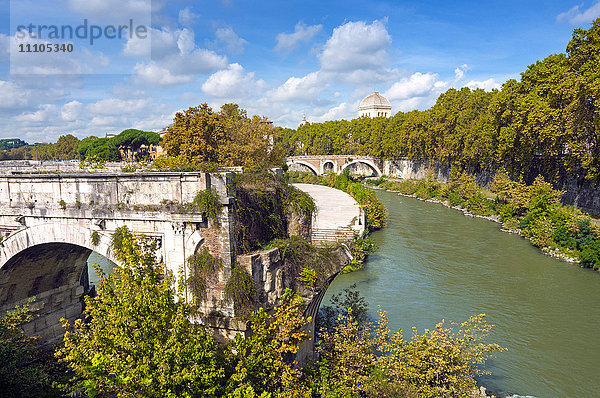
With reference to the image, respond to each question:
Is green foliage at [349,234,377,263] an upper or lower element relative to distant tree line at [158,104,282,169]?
lower

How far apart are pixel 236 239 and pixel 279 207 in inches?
84.3

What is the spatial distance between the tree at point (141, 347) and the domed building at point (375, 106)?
120m

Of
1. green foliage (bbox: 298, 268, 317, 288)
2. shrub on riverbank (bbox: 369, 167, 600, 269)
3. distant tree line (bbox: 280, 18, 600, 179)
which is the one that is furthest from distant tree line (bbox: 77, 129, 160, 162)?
green foliage (bbox: 298, 268, 317, 288)

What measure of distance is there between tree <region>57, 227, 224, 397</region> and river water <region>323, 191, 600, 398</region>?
9290 mm

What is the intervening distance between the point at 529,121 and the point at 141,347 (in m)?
28.9

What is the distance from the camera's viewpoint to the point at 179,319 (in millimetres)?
5738

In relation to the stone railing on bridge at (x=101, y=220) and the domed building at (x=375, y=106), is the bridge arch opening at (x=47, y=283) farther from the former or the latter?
the domed building at (x=375, y=106)

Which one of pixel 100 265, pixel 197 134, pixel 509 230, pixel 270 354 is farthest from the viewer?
pixel 509 230

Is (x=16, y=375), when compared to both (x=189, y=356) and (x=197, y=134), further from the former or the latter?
(x=197, y=134)

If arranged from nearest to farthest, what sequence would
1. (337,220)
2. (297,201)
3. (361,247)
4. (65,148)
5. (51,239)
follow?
(51,239) < (297,201) < (361,247) < (337,220) < (65,148)

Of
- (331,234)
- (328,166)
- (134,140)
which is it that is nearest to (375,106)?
(328,166)

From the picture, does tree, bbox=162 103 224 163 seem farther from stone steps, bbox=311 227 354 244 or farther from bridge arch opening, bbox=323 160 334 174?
bridge arch opening, bbox=323 160 334 174

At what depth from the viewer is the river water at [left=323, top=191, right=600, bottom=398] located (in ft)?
38.5

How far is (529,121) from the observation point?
26.5m
